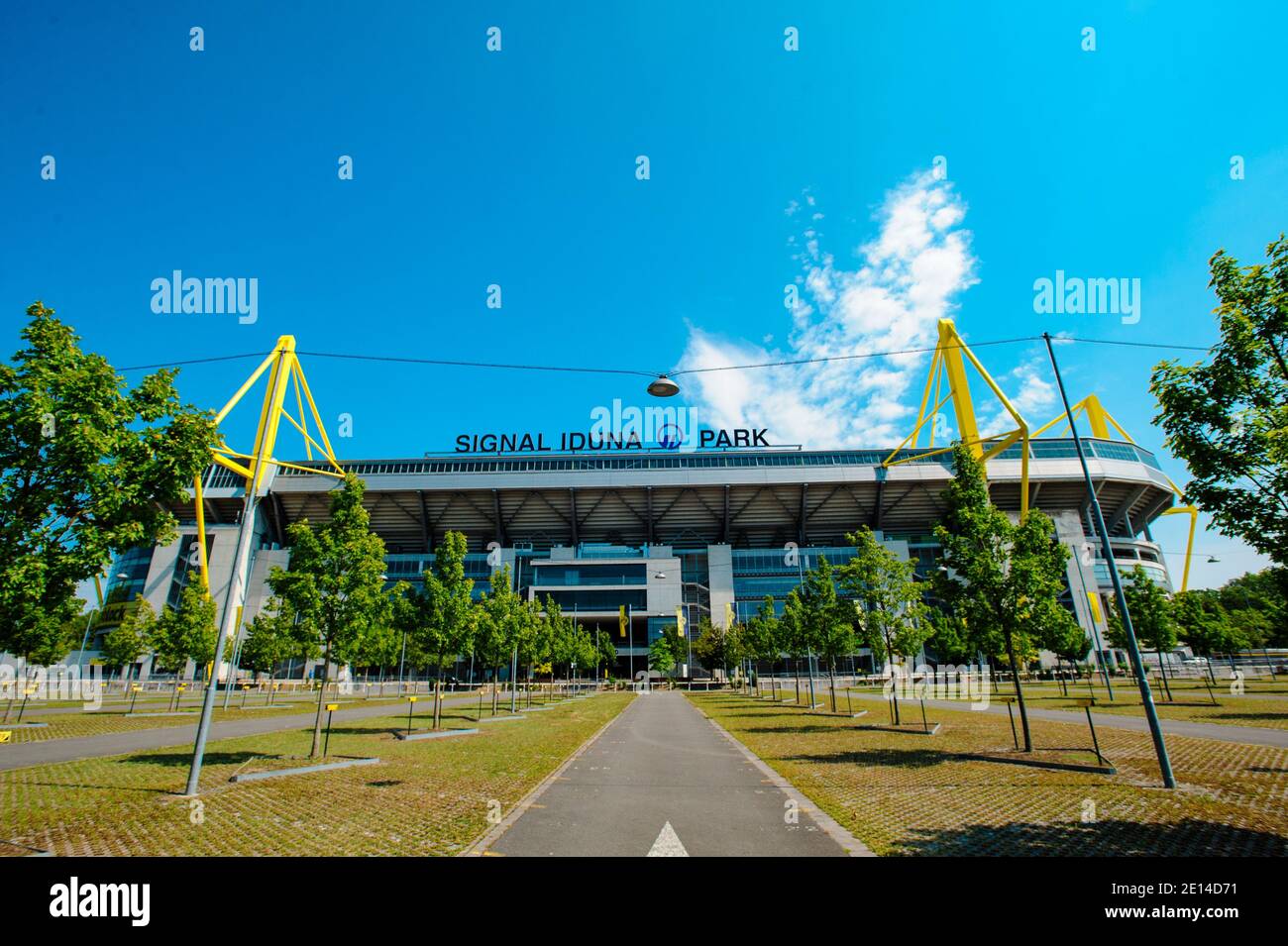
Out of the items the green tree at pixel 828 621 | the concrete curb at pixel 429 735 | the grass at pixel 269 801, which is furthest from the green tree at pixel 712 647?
the grass at pixel 269 801

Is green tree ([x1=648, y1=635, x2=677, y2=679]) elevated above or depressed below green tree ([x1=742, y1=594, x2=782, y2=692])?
below

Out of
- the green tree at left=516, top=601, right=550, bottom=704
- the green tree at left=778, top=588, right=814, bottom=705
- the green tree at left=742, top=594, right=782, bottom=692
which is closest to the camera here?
the green tree at left=778, top=588, right=814, bottom=705

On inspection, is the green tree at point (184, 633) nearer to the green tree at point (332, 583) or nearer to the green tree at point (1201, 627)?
the green tree at point (332, 583)

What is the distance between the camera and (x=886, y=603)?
25.8m

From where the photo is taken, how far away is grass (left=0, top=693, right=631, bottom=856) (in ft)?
26.5

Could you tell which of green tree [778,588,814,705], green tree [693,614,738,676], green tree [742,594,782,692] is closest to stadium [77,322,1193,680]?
green tree [693,614,738,676]

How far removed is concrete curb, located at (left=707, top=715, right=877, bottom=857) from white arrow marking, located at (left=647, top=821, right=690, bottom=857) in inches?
86.6

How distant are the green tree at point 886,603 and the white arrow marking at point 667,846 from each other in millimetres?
19189

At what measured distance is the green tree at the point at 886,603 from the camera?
2542 centimetres

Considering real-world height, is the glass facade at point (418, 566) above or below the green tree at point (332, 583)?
above

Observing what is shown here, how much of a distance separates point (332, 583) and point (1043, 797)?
1833 centimetres

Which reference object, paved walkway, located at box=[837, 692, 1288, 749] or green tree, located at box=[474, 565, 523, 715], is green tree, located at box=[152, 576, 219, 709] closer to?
green tree, located at box=[474, 565, 523, 715]

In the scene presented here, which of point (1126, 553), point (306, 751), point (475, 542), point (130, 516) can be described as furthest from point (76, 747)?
point (1126, 553)
